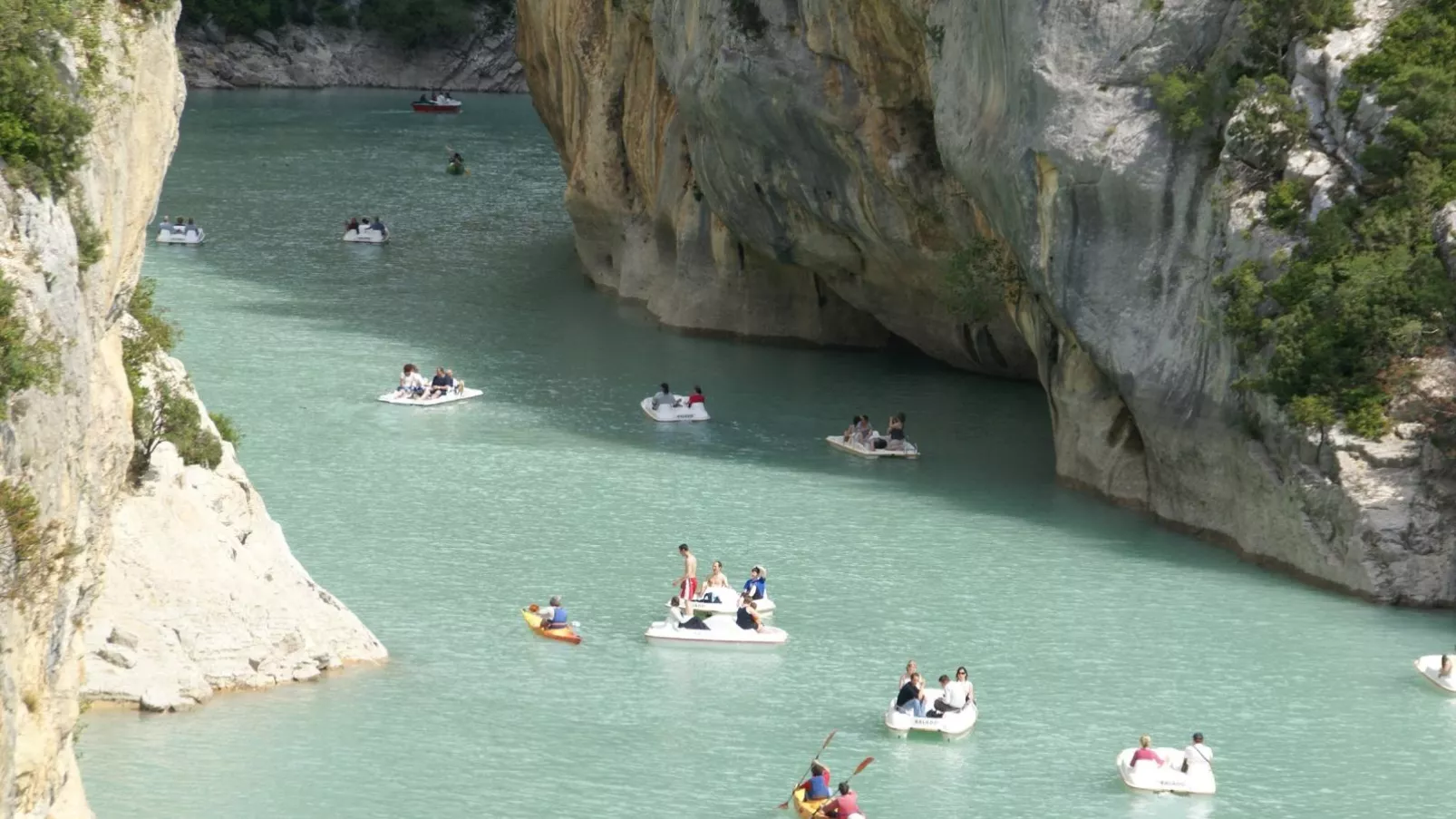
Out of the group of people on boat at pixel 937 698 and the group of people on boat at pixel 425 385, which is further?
the group of people on boat at pixel 425 385

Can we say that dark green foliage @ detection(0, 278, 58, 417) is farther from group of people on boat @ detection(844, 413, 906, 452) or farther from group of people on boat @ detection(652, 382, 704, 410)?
group of people on boat @ detection(652, 382, 704, 410)

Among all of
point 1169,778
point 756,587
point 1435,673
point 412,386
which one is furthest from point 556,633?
point 412,386

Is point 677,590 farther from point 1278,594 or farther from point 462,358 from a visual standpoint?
point 462,358

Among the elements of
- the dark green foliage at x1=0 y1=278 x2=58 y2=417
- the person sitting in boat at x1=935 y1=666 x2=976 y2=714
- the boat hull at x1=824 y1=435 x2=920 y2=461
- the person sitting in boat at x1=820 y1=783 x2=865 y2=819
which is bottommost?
the person sitting in boat at x1=820 y1=783 x2=865 y2=819

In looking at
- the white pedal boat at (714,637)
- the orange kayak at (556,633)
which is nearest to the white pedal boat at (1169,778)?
the white pedal boat at (714,637)

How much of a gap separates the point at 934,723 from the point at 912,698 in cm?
56

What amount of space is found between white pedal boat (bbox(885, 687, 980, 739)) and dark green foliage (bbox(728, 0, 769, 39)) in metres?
24.0

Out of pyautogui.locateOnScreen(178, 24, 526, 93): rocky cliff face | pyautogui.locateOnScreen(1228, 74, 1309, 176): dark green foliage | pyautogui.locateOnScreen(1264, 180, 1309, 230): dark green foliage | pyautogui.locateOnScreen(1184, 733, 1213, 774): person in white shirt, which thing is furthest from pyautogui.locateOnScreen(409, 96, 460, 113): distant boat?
pyautogui.locateOnScreen(1184, 733, 1213, 774): person in white shirt

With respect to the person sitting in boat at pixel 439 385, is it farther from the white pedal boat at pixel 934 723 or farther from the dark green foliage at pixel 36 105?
the dark green foliage at pixel 36 105

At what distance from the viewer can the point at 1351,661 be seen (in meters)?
32.7

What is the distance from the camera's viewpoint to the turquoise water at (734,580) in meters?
27.5

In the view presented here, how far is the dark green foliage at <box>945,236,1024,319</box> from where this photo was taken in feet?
149

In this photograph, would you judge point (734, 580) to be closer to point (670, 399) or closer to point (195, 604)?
point (195, 604)

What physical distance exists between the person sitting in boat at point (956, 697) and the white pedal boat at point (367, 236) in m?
44.5
